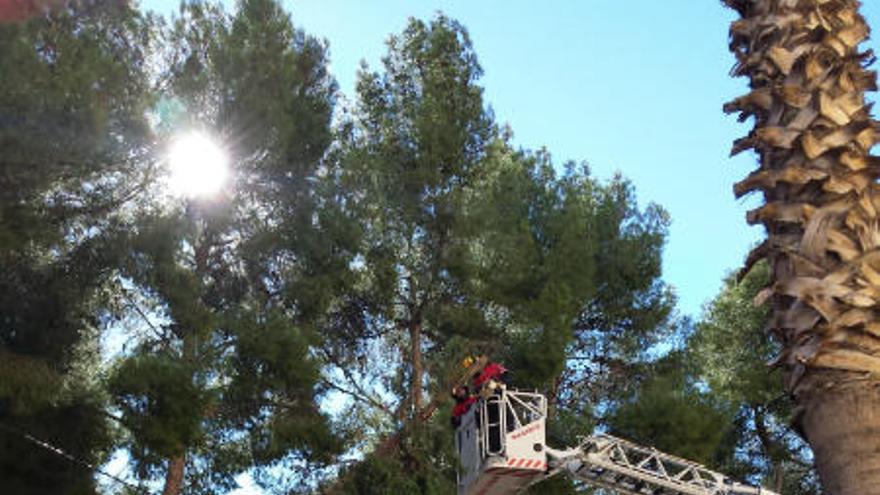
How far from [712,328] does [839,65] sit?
20.0 m

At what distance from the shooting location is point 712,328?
22.8 m

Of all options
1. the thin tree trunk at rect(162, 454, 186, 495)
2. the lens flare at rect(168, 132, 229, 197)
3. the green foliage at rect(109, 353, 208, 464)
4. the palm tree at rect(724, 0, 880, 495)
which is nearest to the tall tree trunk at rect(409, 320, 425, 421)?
the thin tree trunk at rect(162, 454, 186, 495)

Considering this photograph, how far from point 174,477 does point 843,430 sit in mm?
13324

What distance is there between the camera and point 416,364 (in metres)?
17.3

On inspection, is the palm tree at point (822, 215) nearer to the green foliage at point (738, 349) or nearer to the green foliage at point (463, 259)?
the green foliage at point (463, 259)

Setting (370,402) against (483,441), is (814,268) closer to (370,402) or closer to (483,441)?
(483,441)

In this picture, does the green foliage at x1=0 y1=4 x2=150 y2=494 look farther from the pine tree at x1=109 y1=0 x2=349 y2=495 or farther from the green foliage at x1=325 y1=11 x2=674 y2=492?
the green foliage at x1=325 y1=11 x2=674 y2=492

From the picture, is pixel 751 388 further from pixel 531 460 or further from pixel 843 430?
pixel 843 430

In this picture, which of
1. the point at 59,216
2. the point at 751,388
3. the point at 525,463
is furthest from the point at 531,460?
the point at 751,388

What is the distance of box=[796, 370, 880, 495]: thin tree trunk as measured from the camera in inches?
113

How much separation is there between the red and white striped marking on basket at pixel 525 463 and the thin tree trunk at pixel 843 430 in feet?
26.3

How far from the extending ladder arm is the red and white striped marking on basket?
0.90 ft

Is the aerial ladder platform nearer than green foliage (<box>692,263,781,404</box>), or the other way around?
the aerial ladder platform

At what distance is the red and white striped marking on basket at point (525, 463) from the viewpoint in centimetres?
1091
